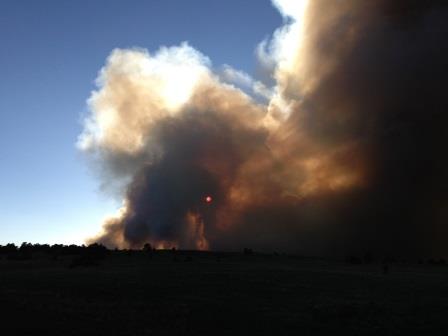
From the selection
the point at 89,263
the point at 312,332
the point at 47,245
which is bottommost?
the point at 312,332

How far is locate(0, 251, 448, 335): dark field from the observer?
1109 inches

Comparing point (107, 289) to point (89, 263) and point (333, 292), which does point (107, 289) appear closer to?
point (333, 292)

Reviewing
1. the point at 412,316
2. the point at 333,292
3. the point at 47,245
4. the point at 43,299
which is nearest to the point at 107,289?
the point at 43,299

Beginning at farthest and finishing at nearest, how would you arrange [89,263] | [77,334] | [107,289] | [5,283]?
[89,263] < [5,283] < [107,289] < [77,334]

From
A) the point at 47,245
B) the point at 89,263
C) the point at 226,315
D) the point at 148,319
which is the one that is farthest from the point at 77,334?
the point at 47,245

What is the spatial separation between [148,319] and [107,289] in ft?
45.9

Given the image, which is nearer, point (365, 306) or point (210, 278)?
point (365, 306)

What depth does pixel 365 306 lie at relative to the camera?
117 feet

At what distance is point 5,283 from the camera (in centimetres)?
4791

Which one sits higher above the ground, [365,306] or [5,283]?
[5,283]

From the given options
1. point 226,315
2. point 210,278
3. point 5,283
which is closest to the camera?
point 226,315

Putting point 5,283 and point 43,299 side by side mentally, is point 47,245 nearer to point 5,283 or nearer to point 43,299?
point 5,283

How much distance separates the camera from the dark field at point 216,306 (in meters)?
28.2

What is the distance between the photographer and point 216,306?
116ft
